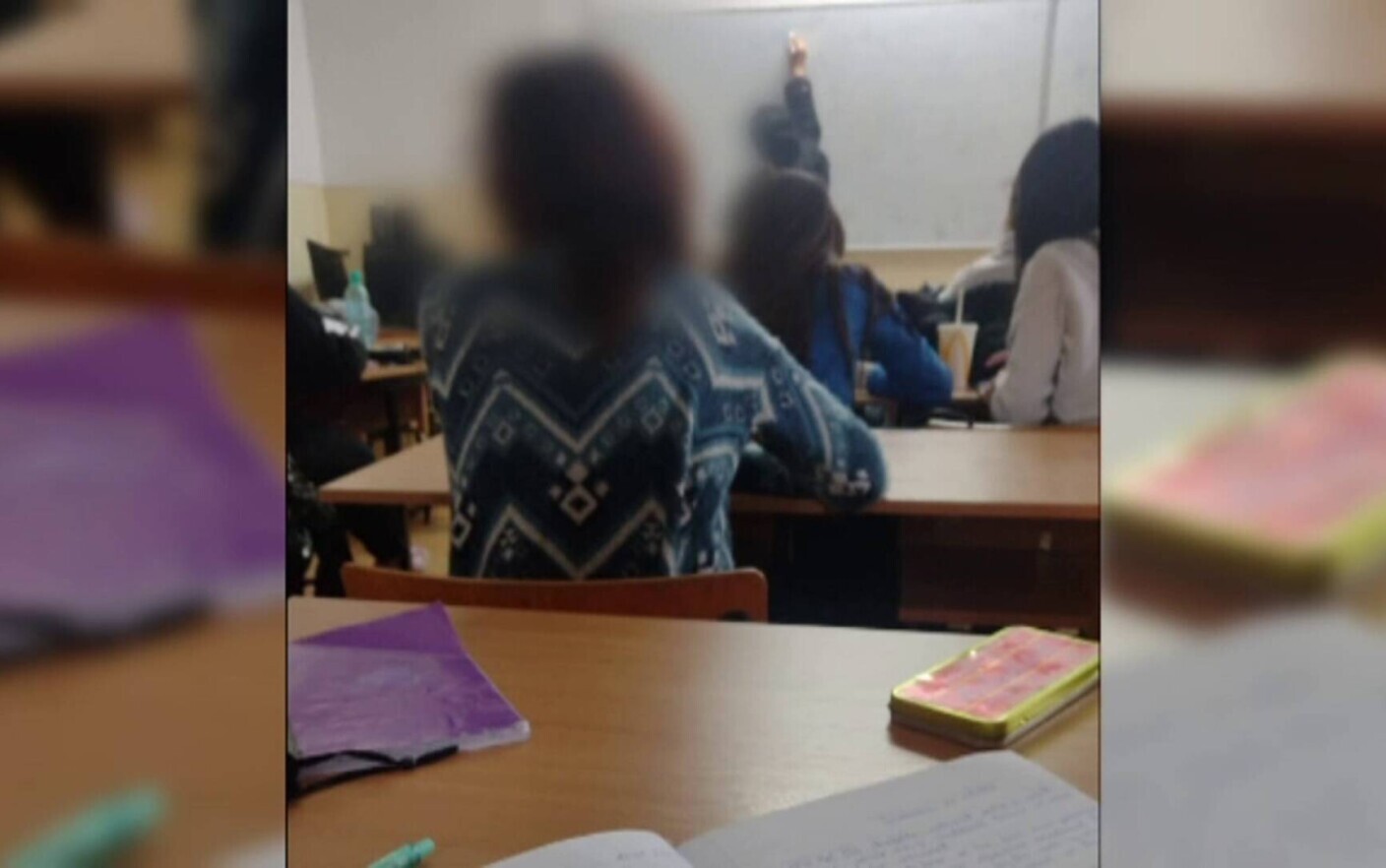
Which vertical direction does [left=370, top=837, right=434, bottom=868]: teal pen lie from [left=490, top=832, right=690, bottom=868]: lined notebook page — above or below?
below

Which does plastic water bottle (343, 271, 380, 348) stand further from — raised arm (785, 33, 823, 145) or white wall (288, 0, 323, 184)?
white wall (288, 0, 323, 184)

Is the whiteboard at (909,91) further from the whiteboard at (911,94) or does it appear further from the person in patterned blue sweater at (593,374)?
the person in patterned blue sweater at (593,374)

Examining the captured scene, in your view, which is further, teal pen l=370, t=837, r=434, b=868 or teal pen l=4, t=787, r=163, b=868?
teal pen l=370, t=837, r=434, b=868

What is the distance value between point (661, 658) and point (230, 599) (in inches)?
20.1

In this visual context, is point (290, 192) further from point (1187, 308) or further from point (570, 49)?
point (570, 49)

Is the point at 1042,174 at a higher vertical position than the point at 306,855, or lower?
higher

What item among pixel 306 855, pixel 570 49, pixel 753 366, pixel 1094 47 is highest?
pixel 570 49

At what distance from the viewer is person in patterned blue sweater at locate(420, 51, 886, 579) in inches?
34.9

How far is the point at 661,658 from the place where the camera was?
606 mm

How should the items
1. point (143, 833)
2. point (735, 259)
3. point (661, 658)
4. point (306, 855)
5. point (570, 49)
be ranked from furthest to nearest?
1. point (735, 259)
2. point (570, 49)
3. point (661, 658)
4. point (306, 855)
5. point (143, 833)

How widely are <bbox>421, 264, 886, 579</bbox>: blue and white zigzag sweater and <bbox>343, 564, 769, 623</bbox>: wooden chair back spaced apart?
0.65 ft

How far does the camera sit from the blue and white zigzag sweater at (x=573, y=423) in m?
0.89

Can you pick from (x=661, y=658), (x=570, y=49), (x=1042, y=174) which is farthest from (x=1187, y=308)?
(x=1042, y=174)

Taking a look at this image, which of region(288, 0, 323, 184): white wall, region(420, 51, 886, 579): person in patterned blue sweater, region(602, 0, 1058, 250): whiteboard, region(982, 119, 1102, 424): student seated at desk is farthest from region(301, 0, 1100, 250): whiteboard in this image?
region(288, 0, 323, 184): white wall
